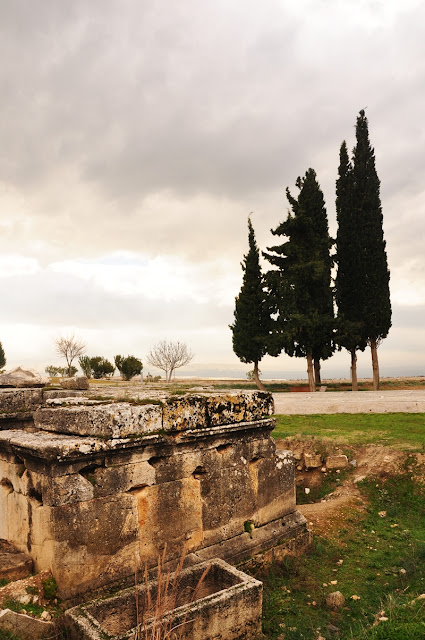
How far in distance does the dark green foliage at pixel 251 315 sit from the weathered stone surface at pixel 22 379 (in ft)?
62.0

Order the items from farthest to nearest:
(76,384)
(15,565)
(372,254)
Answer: (372,254) < (76,384) < (15,565)

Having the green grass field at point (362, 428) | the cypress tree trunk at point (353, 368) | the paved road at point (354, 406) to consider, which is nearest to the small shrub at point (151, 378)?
the cypress tree trunk at point (353, 368)

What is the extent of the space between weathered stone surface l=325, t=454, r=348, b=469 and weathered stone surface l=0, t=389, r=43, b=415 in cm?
552

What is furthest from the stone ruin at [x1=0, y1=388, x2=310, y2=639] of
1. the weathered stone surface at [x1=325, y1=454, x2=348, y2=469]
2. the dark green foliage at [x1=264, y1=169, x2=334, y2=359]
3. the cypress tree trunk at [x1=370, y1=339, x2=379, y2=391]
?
the cypress tree trunk at [x1=370, y1=339, x2=379, y2=391]

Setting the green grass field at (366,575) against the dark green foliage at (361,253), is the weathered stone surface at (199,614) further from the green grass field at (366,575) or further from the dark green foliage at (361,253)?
the dark green foliage at (361,253)

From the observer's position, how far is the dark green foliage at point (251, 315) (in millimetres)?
25281

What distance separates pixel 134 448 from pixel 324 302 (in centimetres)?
2194

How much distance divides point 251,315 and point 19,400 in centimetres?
2055

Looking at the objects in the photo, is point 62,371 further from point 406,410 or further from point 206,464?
point 206,464

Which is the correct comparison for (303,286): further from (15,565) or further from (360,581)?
(15,565)

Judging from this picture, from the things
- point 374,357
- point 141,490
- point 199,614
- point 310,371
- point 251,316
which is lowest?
point 199,614

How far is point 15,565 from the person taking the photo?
3688 millimetres

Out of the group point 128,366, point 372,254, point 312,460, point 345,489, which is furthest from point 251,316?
point 345,489

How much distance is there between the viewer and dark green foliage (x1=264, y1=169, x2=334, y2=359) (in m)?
23.4
